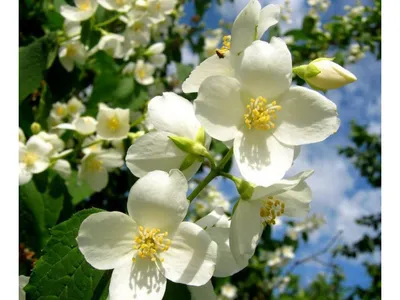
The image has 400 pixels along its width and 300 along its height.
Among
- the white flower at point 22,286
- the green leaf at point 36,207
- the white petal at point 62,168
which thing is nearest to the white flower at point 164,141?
the white flower at point 22,286

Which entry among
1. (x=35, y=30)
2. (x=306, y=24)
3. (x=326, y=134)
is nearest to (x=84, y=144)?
(x=35, y=30)

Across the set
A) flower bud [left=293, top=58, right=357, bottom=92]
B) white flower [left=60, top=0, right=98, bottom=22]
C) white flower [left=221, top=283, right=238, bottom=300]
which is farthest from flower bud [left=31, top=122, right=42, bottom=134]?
white flower [left=221, top=283, right=238, bottom=300]

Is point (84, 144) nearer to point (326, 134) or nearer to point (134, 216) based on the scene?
point (134, 216)

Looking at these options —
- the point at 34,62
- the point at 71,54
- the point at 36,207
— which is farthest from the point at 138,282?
the point at 71,54

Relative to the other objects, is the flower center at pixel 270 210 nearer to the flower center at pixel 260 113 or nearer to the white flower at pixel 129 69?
the flower center at pixel 260 113

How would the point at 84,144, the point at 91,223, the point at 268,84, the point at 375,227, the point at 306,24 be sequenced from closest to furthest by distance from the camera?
the point at 91,223 → the point at 268,84 → the point at 84,144 → the point at 306,24 → the point at 375,227

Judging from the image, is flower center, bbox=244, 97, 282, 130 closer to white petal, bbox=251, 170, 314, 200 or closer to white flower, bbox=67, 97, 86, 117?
white petal, bbox=251, 170, 314, 200
